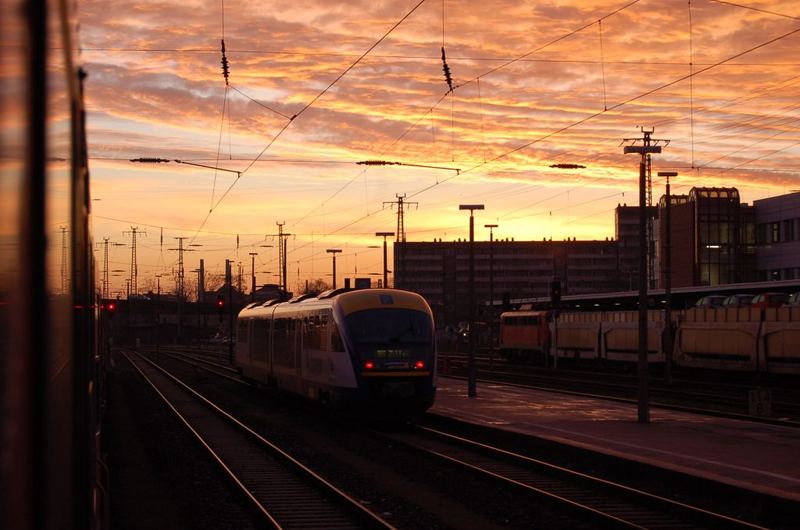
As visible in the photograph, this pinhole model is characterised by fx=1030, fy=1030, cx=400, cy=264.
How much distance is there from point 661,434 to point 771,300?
26074 mm

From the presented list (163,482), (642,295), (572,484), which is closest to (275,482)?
(163,482)

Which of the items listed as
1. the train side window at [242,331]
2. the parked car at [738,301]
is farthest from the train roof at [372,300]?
the parked car at [738,301]

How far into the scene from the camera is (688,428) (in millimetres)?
20547

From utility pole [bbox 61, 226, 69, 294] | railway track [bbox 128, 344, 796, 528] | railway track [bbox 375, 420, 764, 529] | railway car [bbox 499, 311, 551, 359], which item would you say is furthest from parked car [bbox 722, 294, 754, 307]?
utility pole [bbox 61, 226, 69, 294]

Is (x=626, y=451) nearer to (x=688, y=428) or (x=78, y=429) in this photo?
(x=688, y=428)

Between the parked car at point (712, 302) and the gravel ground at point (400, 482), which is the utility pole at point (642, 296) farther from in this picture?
the parked car at point (712, 302)

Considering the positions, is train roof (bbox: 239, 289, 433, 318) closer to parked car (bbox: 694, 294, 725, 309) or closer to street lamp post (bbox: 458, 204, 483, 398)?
street lamp post (bbox: 458, 204, 483, 398)

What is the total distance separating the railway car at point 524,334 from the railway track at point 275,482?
38029mm

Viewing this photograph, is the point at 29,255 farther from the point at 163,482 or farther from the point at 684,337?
the point at 684,337

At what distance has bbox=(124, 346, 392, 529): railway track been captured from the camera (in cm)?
A: 1248

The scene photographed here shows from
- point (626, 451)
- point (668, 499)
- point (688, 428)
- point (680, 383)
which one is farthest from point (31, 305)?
point (680, 383)

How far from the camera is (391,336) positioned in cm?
2291

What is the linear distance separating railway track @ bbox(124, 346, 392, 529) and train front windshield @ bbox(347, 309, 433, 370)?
120 inches

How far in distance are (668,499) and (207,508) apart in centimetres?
586
